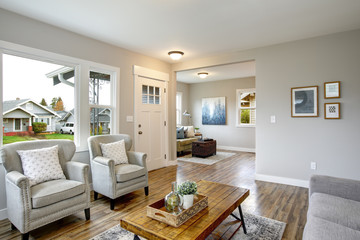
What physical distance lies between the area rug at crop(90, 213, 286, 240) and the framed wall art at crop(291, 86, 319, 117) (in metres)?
2.07

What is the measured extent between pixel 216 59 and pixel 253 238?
11.7 ft

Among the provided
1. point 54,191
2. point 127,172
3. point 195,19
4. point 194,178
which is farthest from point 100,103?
point 194,178

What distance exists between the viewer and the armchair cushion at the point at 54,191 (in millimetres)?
2053

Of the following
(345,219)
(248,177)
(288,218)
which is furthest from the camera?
(248,177)

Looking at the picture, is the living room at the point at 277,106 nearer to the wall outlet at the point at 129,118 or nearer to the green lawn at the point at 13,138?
the wall outlet at the point at 129,118

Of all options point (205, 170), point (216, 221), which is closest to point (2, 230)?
point (216, 221)

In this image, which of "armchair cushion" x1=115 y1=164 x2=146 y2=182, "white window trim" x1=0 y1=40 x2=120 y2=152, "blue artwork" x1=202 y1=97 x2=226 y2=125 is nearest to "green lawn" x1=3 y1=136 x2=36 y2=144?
"white window trim" x1=0 y1=40 x2=120 y2=152

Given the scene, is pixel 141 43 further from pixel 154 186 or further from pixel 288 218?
pixel 288 218

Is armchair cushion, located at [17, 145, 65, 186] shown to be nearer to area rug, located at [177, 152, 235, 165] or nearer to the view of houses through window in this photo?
the view of houses through window

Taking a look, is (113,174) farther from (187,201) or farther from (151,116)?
(151,116)

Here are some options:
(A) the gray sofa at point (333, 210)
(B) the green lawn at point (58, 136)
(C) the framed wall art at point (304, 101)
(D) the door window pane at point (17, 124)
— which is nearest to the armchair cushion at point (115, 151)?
(B) the green lawn at point (58, 136)

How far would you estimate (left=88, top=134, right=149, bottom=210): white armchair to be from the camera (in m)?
2.79

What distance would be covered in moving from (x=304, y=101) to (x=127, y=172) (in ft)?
10.4

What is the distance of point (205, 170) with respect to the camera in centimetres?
480
